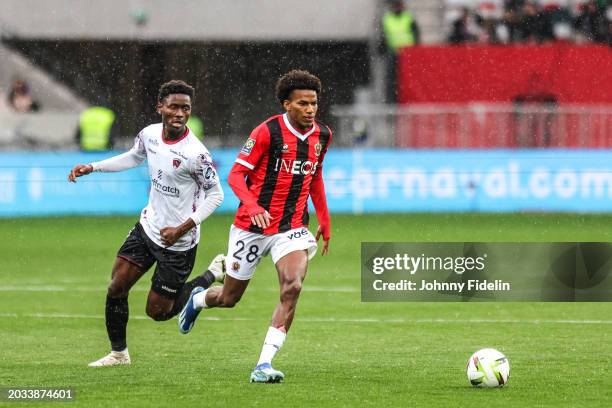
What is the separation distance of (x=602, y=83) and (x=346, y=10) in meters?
5.67

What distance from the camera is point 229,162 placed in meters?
22.8

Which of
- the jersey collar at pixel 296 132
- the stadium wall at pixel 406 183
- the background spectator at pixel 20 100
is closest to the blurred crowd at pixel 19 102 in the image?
the background spectator at pixel 20 100

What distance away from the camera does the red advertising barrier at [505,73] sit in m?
25.0

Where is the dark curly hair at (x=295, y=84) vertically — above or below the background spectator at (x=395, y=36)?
below

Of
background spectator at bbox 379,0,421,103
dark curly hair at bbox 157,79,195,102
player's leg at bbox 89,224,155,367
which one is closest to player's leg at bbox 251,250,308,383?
player's leg at bbox 89,224,155,367

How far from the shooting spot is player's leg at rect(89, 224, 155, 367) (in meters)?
9.52

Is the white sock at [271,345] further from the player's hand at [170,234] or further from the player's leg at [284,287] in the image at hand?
the player's hand at [170,234]

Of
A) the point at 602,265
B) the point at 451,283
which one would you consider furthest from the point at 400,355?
the point at 602,265

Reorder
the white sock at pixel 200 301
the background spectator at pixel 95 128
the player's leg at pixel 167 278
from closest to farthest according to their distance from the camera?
the white sock at pixel 200 301
the player's leg at pixel 167 278
the background spectator at pixel 95 128

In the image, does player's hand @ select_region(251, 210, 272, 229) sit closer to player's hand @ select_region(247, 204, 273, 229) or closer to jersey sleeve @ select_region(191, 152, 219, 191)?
player's hand @ select_region(247, 204, 273, 229)

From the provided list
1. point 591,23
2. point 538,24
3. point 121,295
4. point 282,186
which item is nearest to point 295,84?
point 282,186

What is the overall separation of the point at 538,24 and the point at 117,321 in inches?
681

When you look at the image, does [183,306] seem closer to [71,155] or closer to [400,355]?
[400,355]

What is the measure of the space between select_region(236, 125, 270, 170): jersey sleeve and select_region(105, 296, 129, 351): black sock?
58.5 inches
